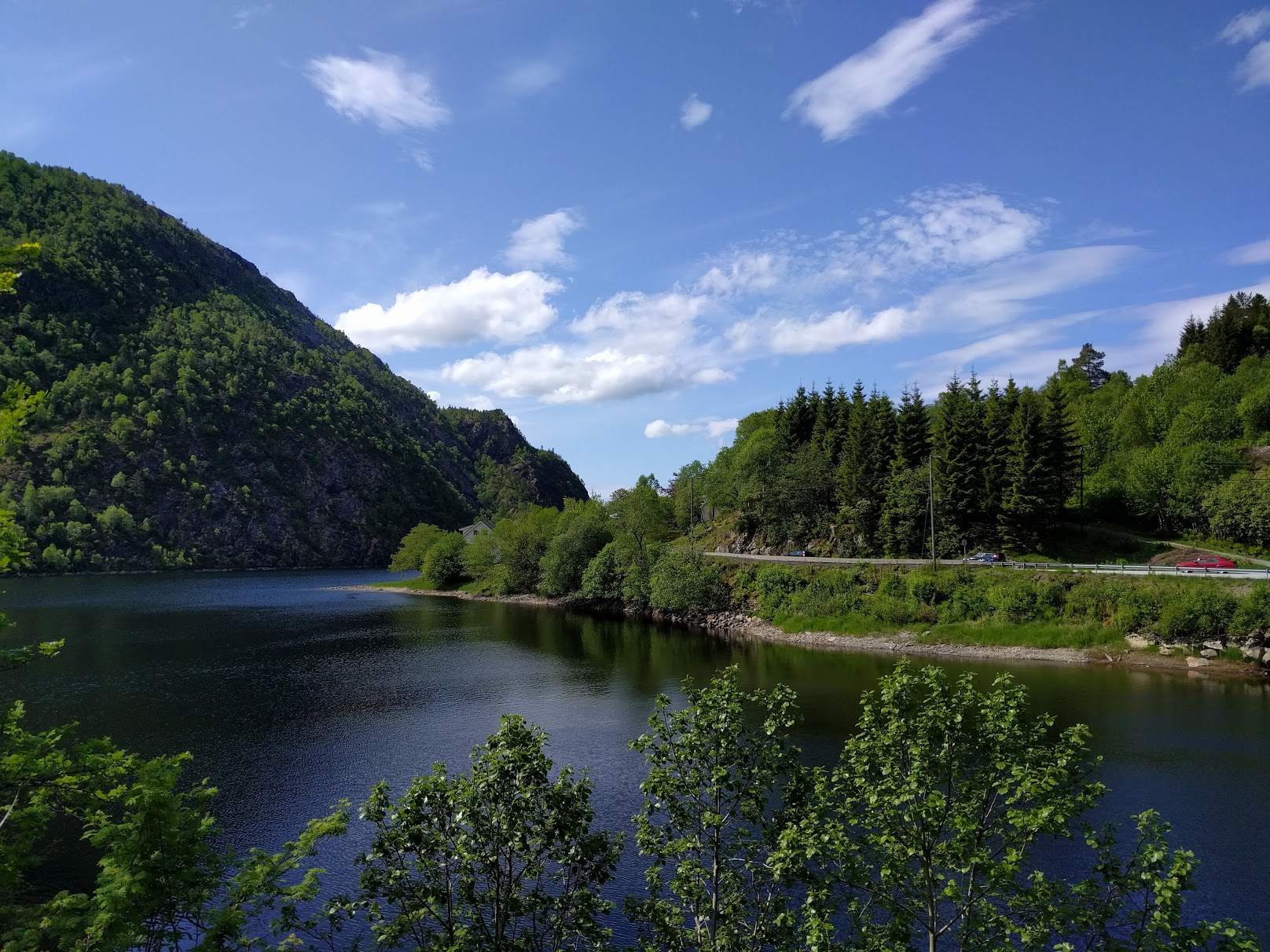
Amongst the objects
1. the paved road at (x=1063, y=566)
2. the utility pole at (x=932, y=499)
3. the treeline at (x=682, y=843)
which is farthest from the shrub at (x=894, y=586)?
the treeline at (x=682, y=843)

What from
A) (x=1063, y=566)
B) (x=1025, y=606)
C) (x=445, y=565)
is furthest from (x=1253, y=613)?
(x=445, y=565)

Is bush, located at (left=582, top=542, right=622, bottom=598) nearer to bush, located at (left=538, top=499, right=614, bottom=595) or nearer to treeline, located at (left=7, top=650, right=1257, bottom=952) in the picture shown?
bush, located at (left=538, top=499, right=614, bottom=595)

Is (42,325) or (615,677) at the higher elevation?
(42,325)

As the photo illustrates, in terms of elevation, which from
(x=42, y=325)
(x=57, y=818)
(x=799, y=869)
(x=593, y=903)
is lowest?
(x=57, y=818)

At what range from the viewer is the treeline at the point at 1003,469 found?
65.9 meters

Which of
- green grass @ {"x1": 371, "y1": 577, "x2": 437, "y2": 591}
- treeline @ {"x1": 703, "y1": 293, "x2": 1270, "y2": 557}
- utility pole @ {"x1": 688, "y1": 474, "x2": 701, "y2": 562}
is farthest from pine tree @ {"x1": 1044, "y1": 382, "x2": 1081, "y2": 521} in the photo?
green grass @ {"x1": 371, "y1": 577, "x2": 437, "y2": 591}

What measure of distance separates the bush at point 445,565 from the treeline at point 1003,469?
49.9 meters

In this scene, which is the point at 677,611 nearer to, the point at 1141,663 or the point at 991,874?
the point at 1141,663

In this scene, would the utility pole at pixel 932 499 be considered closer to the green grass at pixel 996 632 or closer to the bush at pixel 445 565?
the green grass at pixel 996 632

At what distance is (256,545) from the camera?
568ft

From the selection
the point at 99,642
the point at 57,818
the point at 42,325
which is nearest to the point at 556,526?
the point at 99,642

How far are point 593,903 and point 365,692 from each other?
133ft

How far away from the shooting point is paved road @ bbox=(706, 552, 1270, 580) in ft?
166

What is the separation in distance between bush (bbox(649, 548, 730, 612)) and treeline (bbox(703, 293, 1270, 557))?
1207 cm
